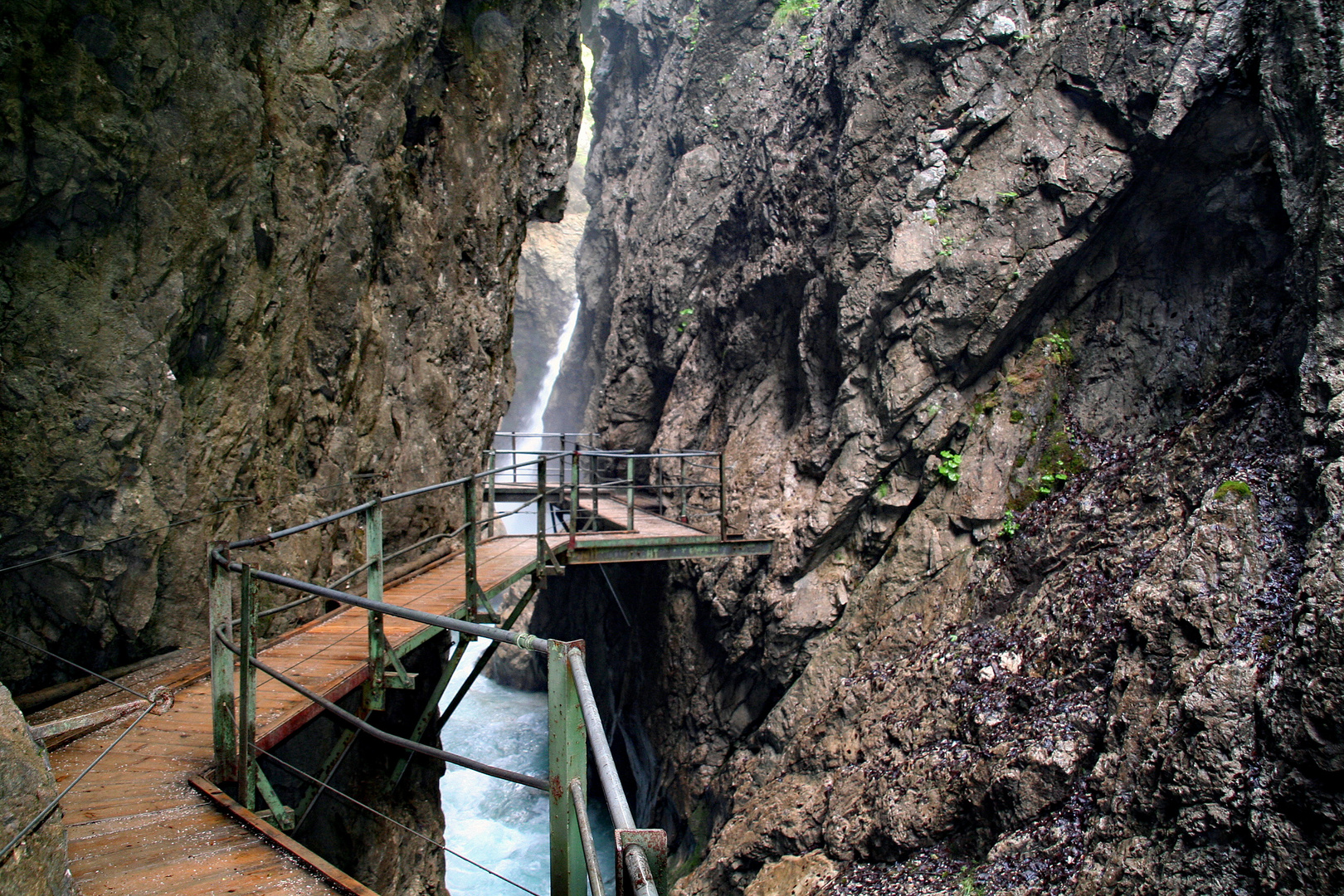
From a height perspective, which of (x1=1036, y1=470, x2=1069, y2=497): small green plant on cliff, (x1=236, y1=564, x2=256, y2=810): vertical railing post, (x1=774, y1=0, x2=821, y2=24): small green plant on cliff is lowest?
(x1=236, y1=564, x2=256, y2=810): vertical railing post

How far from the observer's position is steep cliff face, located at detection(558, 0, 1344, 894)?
441 cm

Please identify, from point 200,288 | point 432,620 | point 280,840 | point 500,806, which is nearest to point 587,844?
point 432,620

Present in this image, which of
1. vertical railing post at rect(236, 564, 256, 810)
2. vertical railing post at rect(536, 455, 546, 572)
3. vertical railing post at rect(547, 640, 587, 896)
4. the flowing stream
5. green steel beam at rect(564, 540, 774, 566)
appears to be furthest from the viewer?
the flowing stream

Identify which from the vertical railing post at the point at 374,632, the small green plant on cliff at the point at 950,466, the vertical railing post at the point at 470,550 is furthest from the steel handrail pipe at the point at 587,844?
the small green plant on cliff at the point at 950,466

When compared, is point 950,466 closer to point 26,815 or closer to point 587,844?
point 587,844

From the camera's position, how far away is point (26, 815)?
1710 millimetres

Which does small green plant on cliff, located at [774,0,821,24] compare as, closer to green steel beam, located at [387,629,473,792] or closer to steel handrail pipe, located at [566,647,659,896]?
green steel beam, located at [387,629,473,792]

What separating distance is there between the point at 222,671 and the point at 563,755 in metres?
2.02

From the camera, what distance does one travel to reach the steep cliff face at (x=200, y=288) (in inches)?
155

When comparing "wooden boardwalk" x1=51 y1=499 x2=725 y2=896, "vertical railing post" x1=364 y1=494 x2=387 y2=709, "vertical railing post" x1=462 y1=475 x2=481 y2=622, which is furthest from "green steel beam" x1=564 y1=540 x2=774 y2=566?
"vertical railing post" x1=364 y1=494 x2=387 y2=709

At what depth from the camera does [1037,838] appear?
4.73m

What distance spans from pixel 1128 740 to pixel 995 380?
14.5 feet

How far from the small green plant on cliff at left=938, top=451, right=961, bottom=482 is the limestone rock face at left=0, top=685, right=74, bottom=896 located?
25.0 feet

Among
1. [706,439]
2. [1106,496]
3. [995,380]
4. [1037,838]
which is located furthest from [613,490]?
[1037,838]
